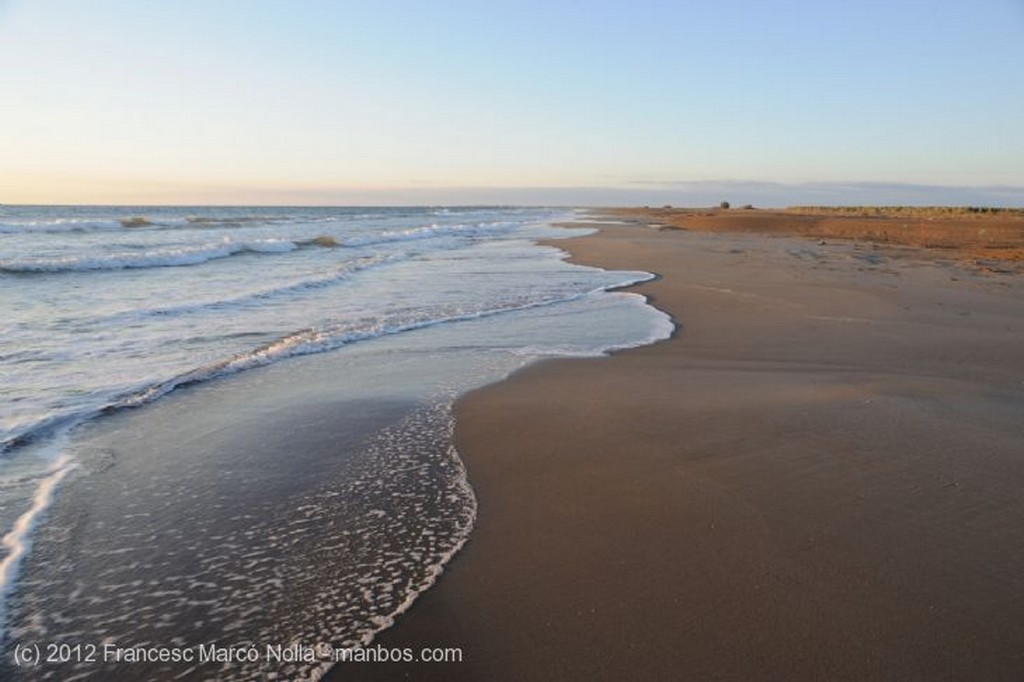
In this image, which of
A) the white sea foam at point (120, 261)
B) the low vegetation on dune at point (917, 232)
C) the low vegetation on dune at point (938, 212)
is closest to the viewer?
the white sea foam at point (120, 261)

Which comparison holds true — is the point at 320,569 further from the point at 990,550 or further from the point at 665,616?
the point at 990,550

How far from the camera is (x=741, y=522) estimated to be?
13.4ft

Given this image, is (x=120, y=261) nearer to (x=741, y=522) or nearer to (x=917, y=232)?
(x=741, y=522)

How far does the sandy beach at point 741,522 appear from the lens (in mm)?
2928

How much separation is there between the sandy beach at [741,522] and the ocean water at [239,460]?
0.42m

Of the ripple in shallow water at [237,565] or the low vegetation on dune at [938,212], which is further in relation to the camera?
the low vegetation on dune at [938,212]

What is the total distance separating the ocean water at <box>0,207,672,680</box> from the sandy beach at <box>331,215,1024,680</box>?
42cm

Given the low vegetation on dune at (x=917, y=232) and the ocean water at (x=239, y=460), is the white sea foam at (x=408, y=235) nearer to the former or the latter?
the low vegetation on dune at (x=917, y=232)

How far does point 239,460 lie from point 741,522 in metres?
3.61

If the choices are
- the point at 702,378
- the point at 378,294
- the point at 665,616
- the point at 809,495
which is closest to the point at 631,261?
the point at 378,294

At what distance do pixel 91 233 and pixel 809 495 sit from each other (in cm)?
4586

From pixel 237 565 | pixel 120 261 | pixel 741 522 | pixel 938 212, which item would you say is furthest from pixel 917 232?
pixel 237 565

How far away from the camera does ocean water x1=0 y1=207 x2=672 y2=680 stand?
329cm

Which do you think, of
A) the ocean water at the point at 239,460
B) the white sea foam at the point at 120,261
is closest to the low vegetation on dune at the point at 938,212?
the white sea foam at the point at 120,261
